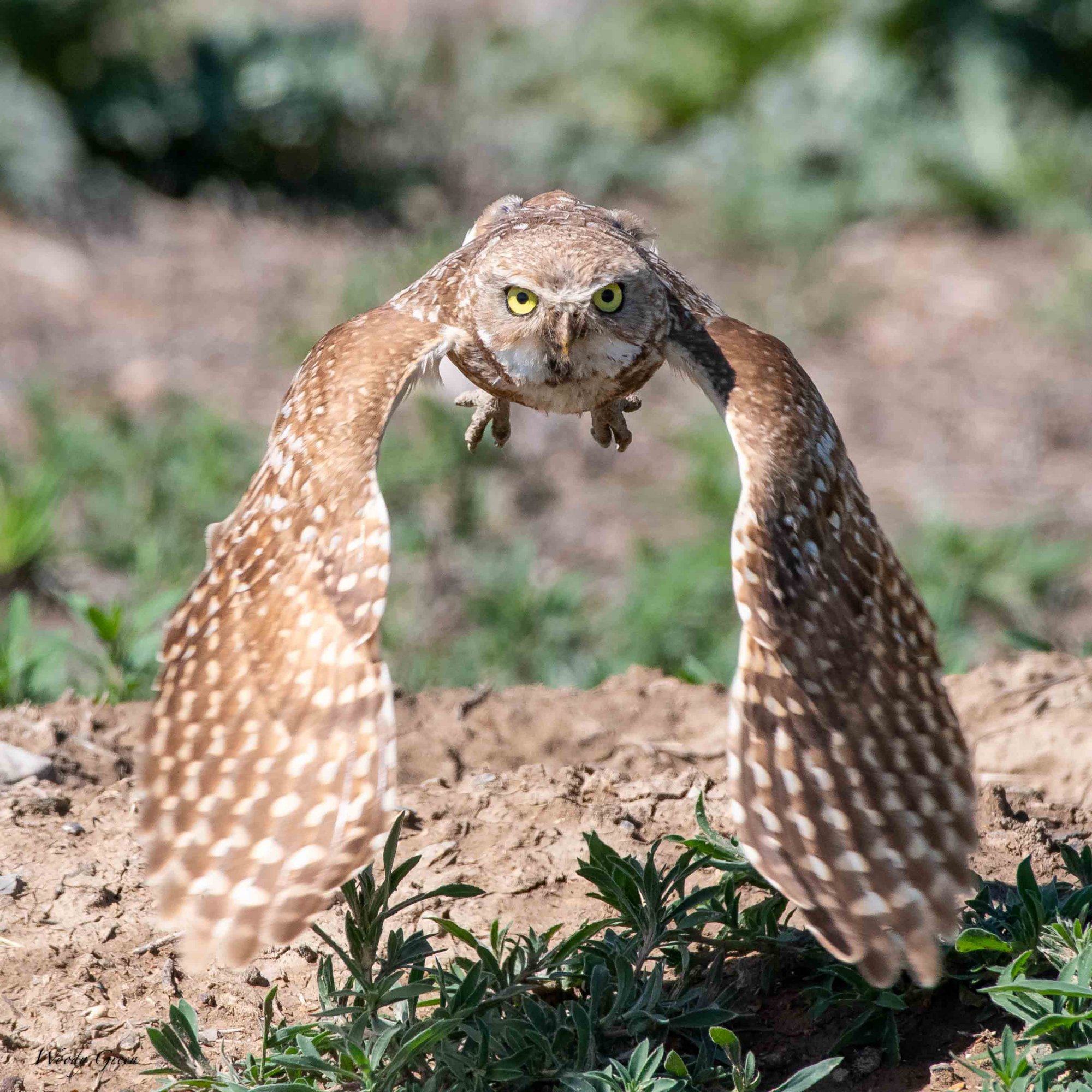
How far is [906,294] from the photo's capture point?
10.1 metres

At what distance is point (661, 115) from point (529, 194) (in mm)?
1773

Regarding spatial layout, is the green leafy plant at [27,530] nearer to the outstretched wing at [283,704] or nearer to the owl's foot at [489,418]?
the owl's foot at [489,418]

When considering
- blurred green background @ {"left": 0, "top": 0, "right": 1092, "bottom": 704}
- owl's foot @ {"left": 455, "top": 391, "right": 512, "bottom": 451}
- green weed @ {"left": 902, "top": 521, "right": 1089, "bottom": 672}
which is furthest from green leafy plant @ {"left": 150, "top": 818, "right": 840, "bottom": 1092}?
green weed @ {"left": 902, "top": 521, "right": 1089, "bottom": 672}

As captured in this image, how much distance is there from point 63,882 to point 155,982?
420 mm

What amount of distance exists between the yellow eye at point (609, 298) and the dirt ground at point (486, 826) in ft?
4.24

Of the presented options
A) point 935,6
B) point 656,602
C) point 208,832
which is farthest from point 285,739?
point 935,6

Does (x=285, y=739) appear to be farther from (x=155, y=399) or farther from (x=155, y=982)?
(x=155, y=399)

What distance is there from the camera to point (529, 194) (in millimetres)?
11188

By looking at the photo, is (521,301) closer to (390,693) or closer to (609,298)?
(609,298)

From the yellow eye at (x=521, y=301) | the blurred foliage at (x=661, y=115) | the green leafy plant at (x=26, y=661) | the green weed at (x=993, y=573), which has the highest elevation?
the blurred foliage at (x=661, y=115)

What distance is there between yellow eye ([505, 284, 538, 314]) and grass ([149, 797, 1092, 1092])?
1.23 m

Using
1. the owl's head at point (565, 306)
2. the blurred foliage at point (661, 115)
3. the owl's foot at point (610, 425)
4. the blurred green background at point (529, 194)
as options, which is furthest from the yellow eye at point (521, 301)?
the blurred foliage at point (661, 115)

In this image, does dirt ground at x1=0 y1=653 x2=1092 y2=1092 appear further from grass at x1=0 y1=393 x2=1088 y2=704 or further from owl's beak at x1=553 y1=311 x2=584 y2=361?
owl's beak at x1=553 y1=311 x2=584 y2=361

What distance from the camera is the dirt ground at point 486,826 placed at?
3.20m
